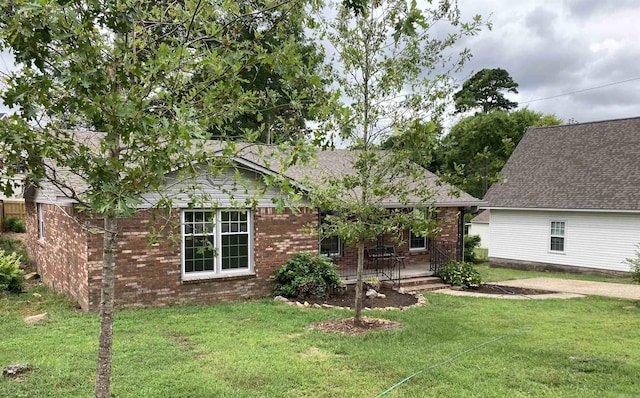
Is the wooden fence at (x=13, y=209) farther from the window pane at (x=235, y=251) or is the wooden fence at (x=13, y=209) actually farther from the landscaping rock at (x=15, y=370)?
the landscaping rock at (x=15, y=370)

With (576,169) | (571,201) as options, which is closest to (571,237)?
(571,201)

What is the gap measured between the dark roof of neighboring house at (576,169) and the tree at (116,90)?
694 inches

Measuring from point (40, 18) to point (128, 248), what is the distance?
7885mm

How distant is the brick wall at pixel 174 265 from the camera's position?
9.90 meters

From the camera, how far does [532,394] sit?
18.2 ft

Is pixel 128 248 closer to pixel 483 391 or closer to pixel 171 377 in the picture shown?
pixel 171 377

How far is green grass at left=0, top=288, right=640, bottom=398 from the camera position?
5668mm

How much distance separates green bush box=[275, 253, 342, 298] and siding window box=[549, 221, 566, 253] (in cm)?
1181

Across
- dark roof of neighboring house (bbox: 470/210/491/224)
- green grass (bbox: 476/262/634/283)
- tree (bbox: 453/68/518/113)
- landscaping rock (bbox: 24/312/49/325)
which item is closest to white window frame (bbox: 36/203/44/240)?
Answer: landscaping rock (bbox: 24/312/49/325)

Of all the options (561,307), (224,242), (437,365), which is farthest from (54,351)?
(561,307)

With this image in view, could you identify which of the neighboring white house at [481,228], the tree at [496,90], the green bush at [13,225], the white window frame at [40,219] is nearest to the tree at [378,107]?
the white window frame at [40,219]

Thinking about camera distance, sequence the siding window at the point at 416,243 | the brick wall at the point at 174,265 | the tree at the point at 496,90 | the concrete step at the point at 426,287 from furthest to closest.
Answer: the tree at the point at 496,90
the siding window at the point at 416,243
the concrete step at the point at 426,287
the brick wall at the point at 174,265

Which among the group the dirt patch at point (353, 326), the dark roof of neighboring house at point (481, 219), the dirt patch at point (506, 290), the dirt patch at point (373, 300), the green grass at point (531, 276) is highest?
the dark roof of neighboring house at point (481, 219)

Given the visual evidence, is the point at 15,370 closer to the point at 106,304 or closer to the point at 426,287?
the point at 106,304
